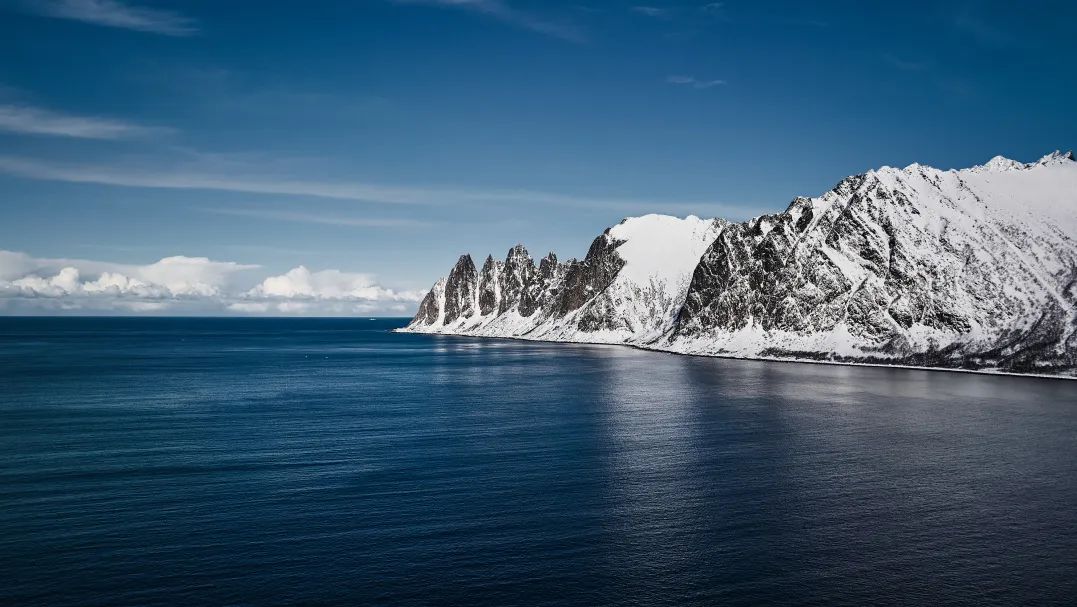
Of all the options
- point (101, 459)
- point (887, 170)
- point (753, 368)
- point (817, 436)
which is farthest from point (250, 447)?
point (887, 170)

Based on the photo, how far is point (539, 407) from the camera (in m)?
93.6

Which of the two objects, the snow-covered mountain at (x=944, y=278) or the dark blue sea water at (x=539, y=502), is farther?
the snow-covered mountain at (x=944, y=278)

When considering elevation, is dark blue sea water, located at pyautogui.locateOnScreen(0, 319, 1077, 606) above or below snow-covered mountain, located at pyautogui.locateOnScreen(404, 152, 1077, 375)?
below

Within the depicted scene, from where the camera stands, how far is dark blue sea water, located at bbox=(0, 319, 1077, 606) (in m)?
32.6

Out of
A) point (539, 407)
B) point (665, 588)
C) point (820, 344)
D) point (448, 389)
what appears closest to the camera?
point (665, 588)

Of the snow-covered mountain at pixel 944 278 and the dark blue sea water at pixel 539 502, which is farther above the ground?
the snow-covered mountain at pixel 944 278

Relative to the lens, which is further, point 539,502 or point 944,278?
point 944,278

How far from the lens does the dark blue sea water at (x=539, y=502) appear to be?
1283 inches

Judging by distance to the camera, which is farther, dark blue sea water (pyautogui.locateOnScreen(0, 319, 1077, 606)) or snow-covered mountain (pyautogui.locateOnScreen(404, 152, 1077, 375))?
snow-covered mountain (pyautogui.locateOnScreen(404, 152, 1077, 375))

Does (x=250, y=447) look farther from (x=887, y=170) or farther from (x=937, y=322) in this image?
(x=887, y=170)

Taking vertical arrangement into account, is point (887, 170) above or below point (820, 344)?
above

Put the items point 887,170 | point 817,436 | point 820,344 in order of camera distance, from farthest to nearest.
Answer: point 887,170
point 820,344
point 817,436

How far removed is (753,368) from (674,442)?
3911 inches

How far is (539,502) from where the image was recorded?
4616cm
